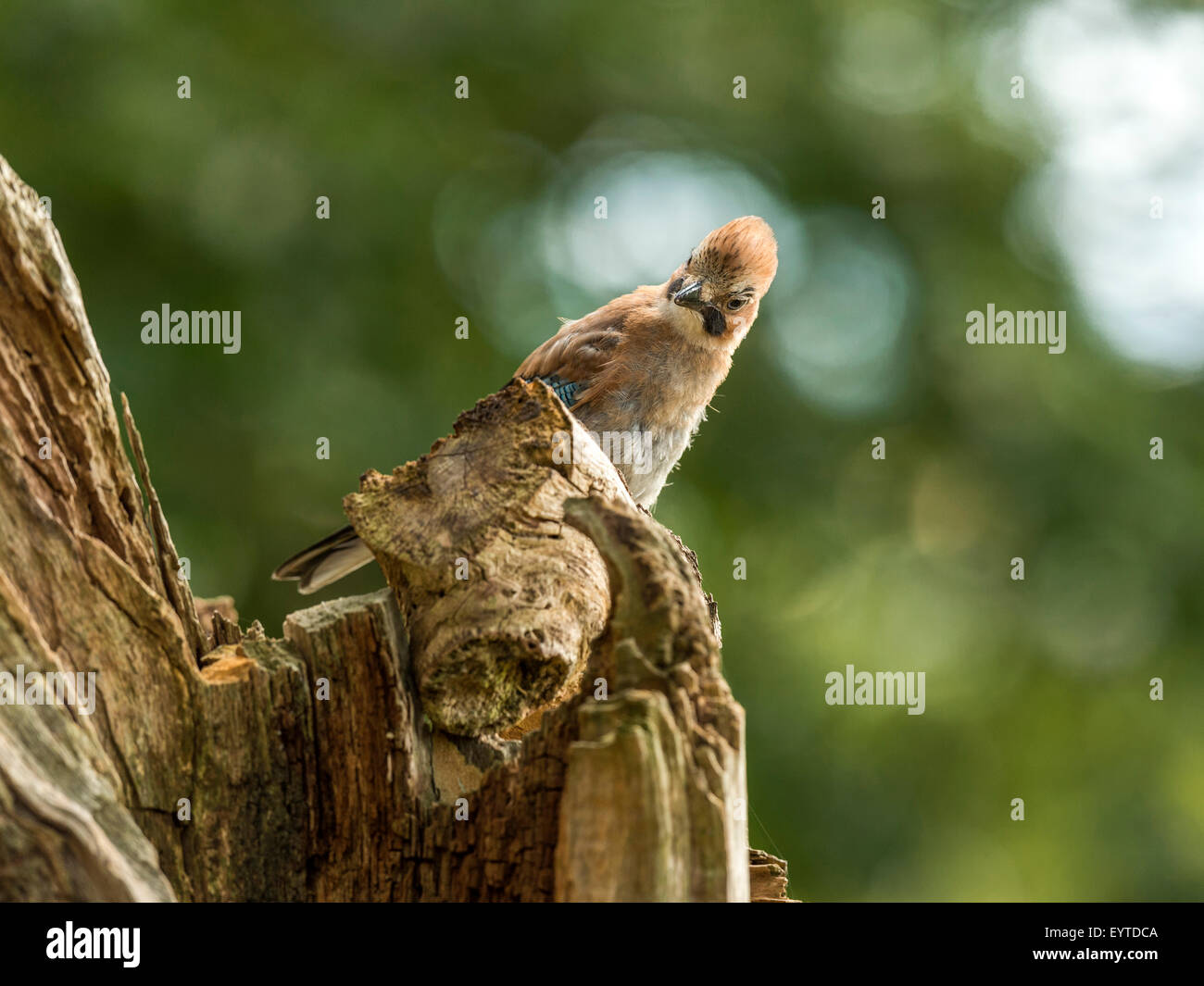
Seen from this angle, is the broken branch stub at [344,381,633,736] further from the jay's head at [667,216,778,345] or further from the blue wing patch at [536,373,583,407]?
the jay's head at [667,216,778,345]

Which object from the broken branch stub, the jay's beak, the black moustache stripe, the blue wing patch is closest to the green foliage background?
the blue wing patch

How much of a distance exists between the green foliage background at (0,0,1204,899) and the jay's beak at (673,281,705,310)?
1.09 m

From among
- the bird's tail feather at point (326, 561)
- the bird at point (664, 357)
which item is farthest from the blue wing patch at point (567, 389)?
the bird's tail feather at point (326, 561)

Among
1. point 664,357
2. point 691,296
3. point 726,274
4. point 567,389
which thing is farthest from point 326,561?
point 726,274

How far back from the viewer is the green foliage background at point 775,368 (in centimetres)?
559

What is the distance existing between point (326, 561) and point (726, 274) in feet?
7.28

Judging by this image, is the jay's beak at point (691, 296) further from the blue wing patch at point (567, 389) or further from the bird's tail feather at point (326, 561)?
the bird's tail feather at point (326, 561)

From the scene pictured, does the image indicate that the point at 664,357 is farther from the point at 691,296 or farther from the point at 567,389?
the point at 567,389

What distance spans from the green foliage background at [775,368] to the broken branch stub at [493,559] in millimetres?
3229

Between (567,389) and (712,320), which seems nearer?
(567,389)

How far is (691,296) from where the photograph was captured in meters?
5.32

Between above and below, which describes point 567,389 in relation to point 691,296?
below

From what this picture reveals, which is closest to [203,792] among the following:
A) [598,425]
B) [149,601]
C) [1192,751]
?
[149,601]
